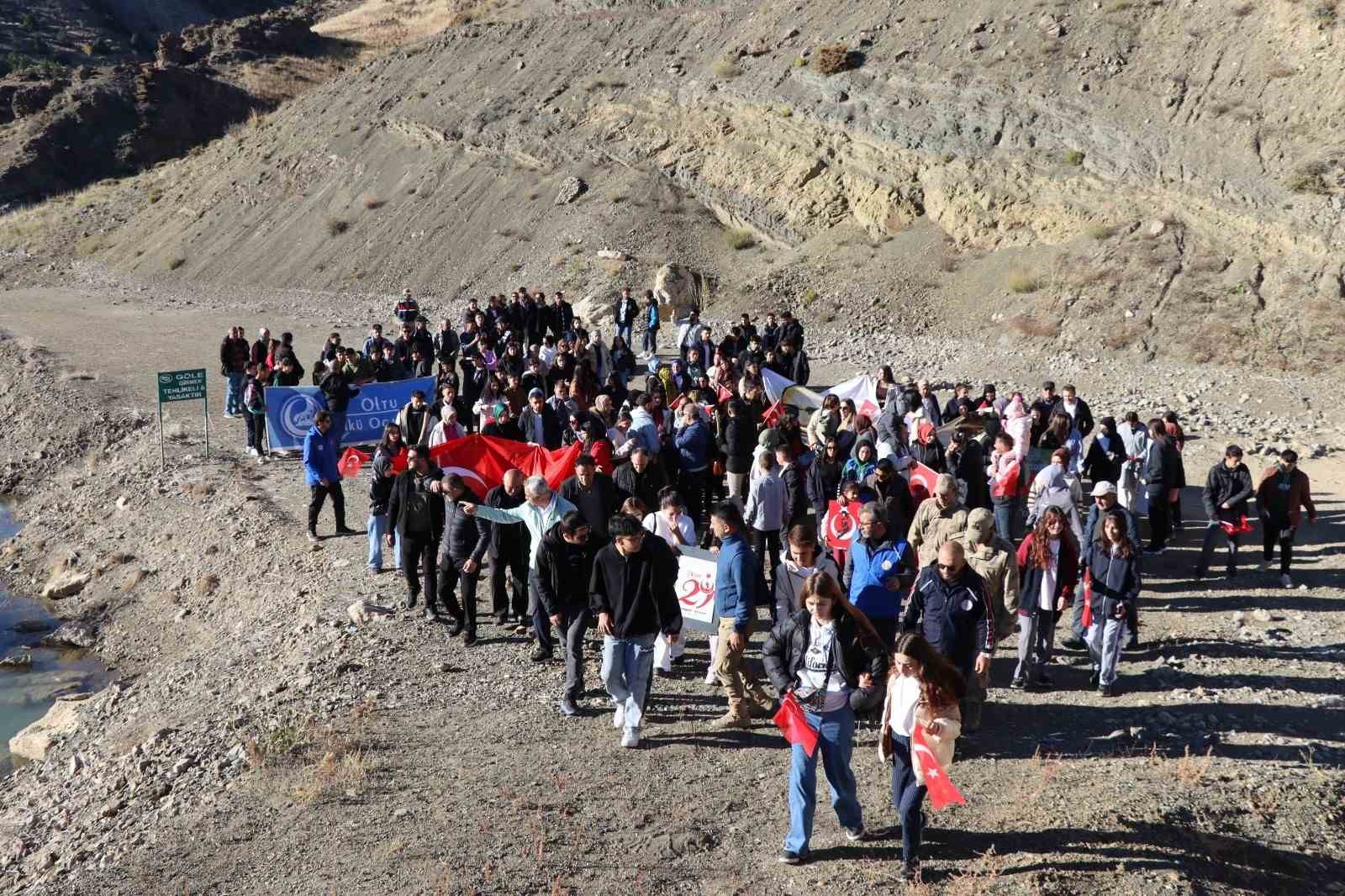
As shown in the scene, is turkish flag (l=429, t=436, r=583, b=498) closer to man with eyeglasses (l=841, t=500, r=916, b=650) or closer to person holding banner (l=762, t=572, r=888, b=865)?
man with eyeglasses (l=841, t=500, r=916, b=650)

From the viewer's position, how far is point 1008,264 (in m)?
27.3

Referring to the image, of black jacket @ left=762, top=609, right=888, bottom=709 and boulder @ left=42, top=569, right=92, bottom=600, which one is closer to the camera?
black jacket @ left=762, top=609, right=888, bottom=709

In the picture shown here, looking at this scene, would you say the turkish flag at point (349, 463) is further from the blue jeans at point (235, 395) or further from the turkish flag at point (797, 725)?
the turkish flag at point (797, 725)

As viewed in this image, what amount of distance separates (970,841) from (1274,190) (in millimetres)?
22105

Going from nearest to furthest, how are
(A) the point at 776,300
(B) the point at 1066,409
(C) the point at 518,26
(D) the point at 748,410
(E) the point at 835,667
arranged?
(E) the point at 835,667 < (D) the point at 748,410 < (B) the point at 1066,409 < (A) the point at 776,300 < (C) the point at 518,26

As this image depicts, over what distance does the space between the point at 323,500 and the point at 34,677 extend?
3.86 meters

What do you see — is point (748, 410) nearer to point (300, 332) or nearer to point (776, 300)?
point (776, 300)

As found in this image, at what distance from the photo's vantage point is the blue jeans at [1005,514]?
11.2 meters

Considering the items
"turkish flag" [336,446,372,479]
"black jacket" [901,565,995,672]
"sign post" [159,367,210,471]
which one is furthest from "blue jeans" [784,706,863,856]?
"sign post" [159,367,210,471]

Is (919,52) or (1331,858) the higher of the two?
(919,52)

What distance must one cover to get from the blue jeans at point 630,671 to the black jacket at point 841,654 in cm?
163

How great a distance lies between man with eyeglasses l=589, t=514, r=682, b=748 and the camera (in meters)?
7.57

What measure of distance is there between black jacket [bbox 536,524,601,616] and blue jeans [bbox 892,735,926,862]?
275 cm

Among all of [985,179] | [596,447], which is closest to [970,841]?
[596,447]
